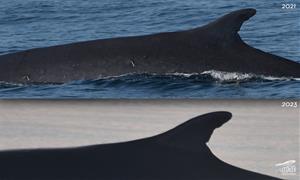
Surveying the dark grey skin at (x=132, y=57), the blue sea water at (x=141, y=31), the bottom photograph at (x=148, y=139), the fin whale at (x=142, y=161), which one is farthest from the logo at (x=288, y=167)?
the dark grey skin at (x=132, y=57)

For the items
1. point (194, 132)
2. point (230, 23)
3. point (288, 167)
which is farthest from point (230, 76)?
point (288, 167)

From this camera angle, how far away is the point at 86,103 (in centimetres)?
359

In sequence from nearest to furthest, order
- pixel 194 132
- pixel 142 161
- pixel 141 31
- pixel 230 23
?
pixel 194 132 → pixel 142 161 → pixel 230 23 → pixel 141 31

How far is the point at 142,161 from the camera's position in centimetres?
337

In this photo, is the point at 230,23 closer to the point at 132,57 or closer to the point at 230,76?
the point at 230,76

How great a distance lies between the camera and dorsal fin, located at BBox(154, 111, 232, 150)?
3.20m

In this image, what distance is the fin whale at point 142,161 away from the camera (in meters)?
3.26

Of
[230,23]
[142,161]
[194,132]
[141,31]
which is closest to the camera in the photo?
[194,132]

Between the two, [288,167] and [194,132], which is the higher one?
[194,132]

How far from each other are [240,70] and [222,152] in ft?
1.90

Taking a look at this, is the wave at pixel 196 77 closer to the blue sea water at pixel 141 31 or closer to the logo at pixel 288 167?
the blue sea water at pixel 141 31

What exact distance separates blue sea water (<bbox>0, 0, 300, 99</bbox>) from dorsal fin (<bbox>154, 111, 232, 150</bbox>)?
13.4 inches

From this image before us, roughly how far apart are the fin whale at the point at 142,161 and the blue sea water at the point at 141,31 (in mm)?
370

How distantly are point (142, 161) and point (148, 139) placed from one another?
0.47ft
